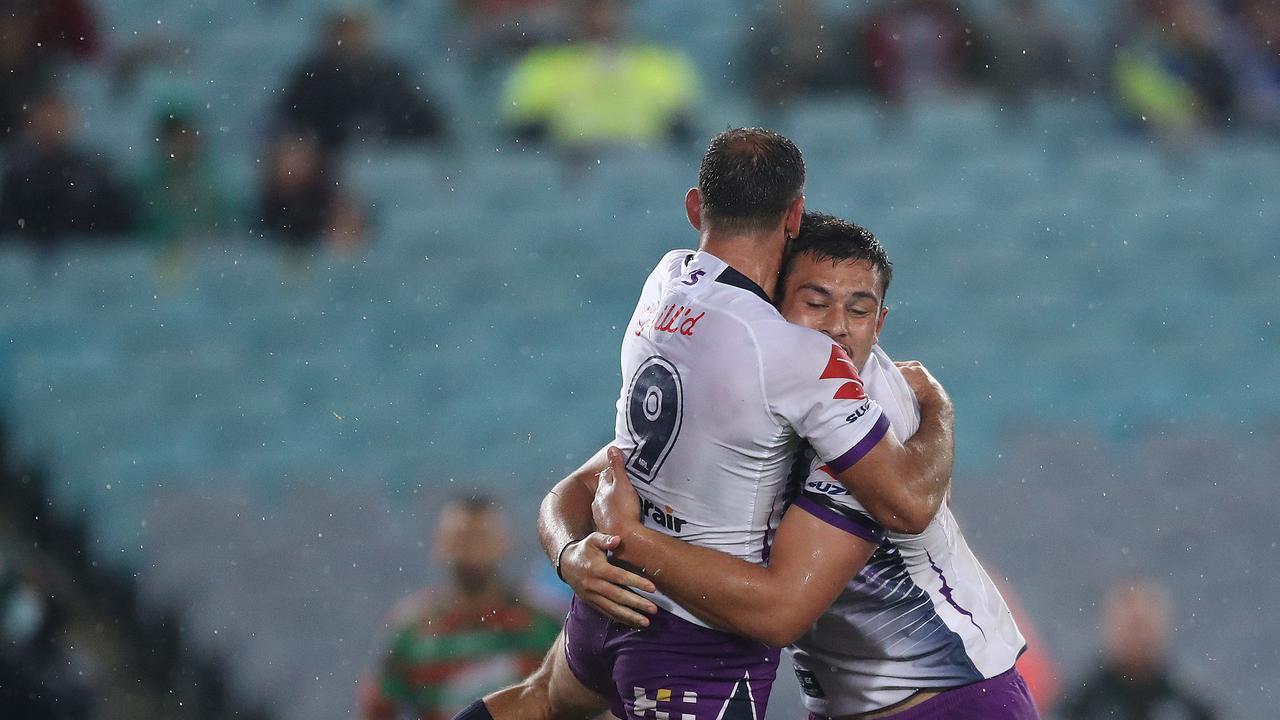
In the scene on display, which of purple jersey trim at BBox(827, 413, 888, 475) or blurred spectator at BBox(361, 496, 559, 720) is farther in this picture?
blurred spectator at BBox(361, 496, 559, 720)

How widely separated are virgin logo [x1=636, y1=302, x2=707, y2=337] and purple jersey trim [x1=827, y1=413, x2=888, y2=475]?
1.49 ft

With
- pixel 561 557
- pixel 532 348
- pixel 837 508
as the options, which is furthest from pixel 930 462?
pixel 532 348

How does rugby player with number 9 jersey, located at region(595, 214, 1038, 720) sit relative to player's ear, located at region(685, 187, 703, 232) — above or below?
below

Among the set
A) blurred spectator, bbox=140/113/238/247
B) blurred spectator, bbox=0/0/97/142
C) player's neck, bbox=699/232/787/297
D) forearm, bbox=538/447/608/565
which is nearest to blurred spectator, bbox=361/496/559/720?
forearm, bbox=538/447/608/565

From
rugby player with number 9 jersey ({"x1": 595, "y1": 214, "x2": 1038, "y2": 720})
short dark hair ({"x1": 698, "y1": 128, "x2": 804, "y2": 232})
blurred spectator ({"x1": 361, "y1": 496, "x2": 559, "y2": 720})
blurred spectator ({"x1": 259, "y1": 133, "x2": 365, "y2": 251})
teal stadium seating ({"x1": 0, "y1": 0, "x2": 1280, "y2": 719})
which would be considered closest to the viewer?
rugby player with number 9 jersey ({"x1": 595, "y1": 214, "x2": 1038, "y2": 720})

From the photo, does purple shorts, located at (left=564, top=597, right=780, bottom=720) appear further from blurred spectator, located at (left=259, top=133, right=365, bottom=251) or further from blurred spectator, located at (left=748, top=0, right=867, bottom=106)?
blurred spectator, located at (left=748, top=0, right=867, bottom=106)

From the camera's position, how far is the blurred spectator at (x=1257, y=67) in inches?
422

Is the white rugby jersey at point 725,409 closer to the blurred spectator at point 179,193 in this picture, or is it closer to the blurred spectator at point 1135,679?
the blurred spectator at point 1135,679

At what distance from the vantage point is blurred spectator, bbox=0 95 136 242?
9047mm

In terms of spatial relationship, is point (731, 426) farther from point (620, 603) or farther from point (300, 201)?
point (300, 201)

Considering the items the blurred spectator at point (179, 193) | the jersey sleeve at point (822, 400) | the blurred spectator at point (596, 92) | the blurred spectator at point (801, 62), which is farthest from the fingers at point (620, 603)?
the blurred spectator at point (801, 62)

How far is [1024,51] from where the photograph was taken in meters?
10.7

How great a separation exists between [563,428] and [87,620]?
278 cm

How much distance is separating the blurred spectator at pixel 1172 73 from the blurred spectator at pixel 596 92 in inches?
125
